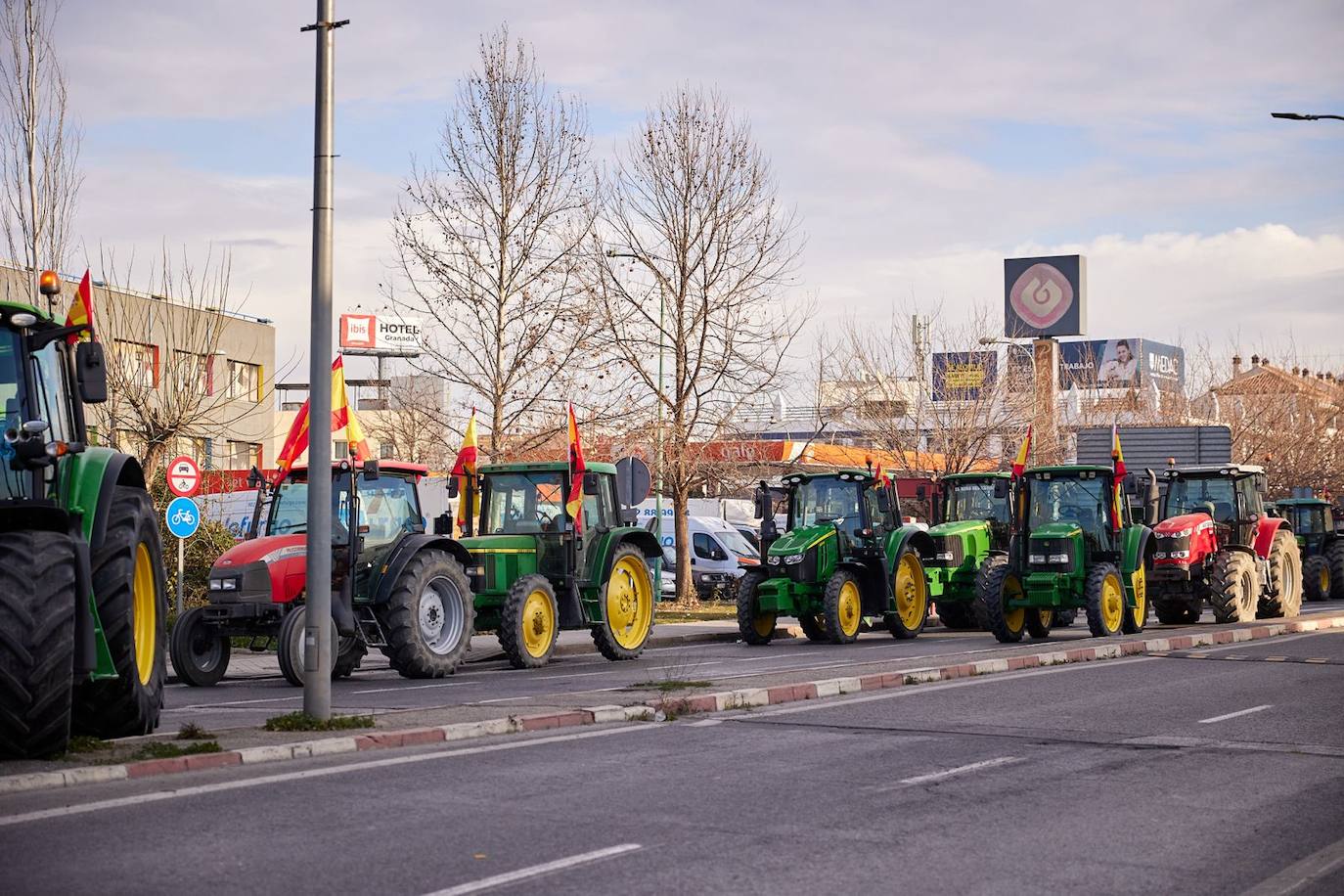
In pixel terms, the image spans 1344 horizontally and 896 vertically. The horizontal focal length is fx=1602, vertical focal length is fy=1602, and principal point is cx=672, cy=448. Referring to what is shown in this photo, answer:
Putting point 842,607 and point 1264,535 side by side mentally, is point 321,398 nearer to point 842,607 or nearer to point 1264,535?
point 842,607

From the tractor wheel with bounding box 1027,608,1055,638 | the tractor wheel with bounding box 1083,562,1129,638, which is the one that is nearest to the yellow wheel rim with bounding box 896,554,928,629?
the tractor wheel with bounding box 1027,608,1055,638

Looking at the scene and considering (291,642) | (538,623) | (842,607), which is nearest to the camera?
(291,642)

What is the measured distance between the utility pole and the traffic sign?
11.0 meters

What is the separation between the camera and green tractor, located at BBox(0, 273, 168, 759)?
9.33 metres

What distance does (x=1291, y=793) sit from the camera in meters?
9.97

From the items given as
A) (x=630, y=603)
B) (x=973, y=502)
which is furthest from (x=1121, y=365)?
(x=630, y=603)

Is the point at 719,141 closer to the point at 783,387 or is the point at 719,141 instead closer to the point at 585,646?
the point at 783,387

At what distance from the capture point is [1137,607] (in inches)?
996

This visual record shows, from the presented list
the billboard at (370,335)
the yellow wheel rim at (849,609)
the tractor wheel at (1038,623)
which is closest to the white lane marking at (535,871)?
the yellow wheel rim at (849,609)

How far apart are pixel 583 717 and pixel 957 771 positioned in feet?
12.4

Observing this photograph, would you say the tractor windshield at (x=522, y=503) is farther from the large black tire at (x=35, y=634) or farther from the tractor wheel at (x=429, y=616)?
the large black tire at (x=35, y=634)

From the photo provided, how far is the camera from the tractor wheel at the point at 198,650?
18203 mm

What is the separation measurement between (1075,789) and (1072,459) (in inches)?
1735

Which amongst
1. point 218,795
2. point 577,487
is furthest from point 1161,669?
point 218,795
